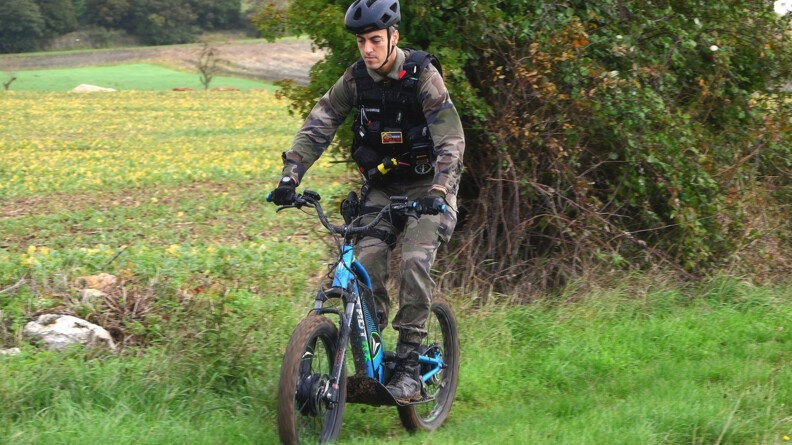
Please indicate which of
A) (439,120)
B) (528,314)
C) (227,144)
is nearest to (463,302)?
(528,314)

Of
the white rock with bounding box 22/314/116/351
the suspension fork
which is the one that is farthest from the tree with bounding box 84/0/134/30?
the suspension fork

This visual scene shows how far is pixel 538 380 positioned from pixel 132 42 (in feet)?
302

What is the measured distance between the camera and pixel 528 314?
8.03 m

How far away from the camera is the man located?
18.5ft

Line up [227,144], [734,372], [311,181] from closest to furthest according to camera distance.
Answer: [734,372], [311,181], [227,144]

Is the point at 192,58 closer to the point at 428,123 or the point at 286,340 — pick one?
the point at 286,340

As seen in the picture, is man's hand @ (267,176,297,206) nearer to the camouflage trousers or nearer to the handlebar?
the handlebar

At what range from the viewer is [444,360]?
21.4ft

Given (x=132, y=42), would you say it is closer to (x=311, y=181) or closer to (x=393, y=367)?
(x=311, y=181)

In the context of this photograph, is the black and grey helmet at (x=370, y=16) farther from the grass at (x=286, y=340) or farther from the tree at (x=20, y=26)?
the tree at (x=20, y=26)

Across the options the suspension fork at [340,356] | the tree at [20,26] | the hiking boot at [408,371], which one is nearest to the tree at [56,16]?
the tree at [20,26]

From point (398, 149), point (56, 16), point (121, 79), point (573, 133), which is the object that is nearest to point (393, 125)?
point (398, 149)

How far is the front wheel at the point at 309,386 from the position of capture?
4.88 m

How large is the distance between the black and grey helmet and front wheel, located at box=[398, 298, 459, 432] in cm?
183
